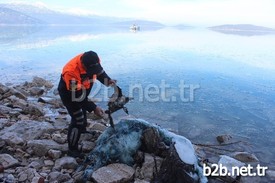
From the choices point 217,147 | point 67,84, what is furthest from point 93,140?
point 217,147

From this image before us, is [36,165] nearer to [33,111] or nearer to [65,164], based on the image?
[65,164]

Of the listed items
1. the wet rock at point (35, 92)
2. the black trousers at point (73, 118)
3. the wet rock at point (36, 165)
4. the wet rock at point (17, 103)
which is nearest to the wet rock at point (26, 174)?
the wet rock at point (36, 165)

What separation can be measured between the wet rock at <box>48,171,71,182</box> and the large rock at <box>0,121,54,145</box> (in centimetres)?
145

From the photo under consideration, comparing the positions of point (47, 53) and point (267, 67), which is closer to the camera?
point (267, 67)

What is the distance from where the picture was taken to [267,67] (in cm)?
1961

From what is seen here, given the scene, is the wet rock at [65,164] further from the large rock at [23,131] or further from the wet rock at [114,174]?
the large rock at [23,131]

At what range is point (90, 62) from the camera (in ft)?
15.5

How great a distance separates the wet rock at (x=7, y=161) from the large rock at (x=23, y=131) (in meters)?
0.69

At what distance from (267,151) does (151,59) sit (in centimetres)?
1440

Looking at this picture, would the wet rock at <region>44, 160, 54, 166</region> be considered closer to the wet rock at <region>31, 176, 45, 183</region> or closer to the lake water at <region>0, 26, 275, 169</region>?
the wet rock at <region>31, 176, 45, 183</region>

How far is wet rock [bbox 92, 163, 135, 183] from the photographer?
428 centimetres

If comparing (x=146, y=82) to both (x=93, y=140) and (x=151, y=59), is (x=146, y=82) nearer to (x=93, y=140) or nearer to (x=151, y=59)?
(x=151, y=59)

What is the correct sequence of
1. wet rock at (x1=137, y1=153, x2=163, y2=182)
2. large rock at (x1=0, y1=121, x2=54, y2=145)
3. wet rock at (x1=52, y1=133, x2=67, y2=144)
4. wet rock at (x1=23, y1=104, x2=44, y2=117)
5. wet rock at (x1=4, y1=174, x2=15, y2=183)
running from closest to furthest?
wet rock at (x1=4, y1=174, x2=15, y2=183)
wet rock at (x1=137, y1=153, x2=163, y2=182)
large rock at (x1=0, y1=121, x2=54, y2=145)
wet rock at (x1=52, y1=133, x2=67, y2=144)
wet rock at (x1=23, y1=104, x2=44, y2=117)

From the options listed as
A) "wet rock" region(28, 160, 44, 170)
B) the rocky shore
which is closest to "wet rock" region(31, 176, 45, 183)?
the rocky shore
